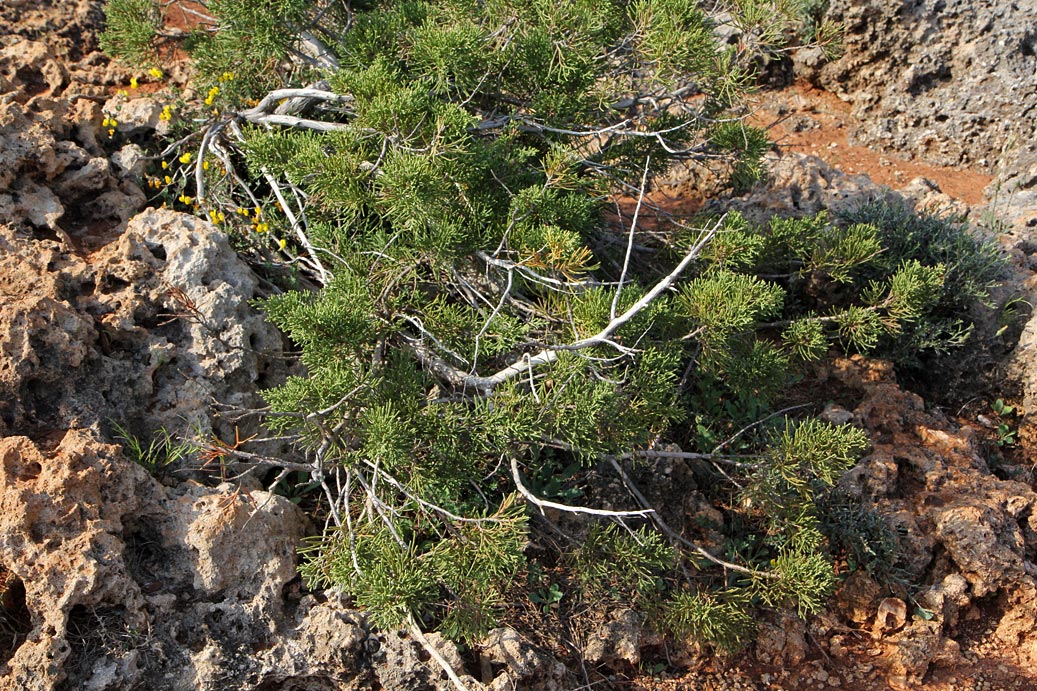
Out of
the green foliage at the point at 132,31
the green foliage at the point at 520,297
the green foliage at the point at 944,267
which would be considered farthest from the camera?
the green foliage at the point at 944,267

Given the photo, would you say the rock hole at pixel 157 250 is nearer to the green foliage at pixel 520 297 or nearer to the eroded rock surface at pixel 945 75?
the green foliage at pixel 520 297

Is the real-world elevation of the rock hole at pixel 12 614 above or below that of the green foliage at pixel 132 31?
below

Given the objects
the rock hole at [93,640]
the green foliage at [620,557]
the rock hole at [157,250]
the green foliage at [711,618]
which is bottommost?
the green foliage at [711,618]

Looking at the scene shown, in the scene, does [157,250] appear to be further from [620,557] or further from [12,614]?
[620,557]

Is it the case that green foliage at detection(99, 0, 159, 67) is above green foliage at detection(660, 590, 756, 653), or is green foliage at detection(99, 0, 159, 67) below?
above

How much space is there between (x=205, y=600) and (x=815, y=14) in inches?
215

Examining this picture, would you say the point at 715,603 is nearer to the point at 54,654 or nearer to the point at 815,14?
the point at 54,654

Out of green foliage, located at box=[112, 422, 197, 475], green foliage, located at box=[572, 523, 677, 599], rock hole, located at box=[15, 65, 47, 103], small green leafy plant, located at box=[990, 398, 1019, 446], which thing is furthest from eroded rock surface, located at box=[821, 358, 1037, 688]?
rock hole, located at box=[15, 65, 47, 103]

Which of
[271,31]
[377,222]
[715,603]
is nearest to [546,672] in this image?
[715,603]

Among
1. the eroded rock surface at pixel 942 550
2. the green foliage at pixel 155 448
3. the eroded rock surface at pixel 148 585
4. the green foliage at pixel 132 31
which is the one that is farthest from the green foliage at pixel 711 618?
the green foliage at pixel 132 31

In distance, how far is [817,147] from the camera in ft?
21.2

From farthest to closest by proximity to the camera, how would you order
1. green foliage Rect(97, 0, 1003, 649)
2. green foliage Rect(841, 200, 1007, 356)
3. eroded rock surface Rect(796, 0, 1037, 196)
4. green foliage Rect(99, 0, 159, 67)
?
eroded rock surface Rect(796, 0, 1037, 196), green foliage Rect(841, 200, 1007, 356), green foliage Rect(99, 0, 159, 67), green foliage Rect(97, 0, 1003, 649)

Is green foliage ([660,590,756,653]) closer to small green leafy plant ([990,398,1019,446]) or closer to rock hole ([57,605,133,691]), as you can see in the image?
rock hole ([57,605,133,691])

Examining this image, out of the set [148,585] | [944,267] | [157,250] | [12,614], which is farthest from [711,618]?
[157,250]
